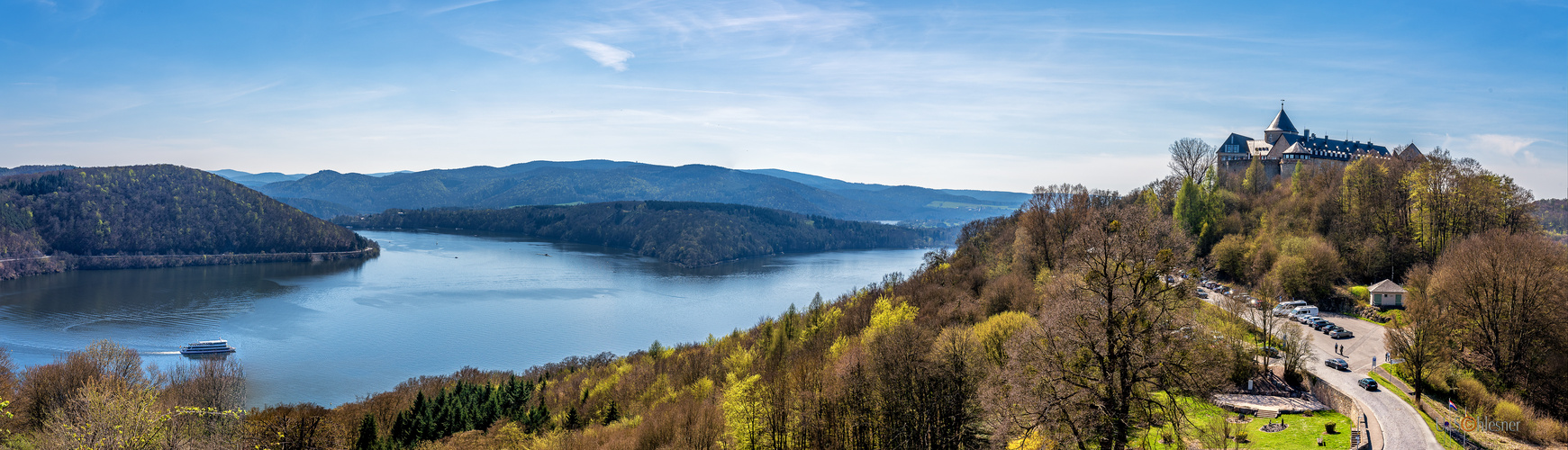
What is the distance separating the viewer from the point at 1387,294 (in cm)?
3284

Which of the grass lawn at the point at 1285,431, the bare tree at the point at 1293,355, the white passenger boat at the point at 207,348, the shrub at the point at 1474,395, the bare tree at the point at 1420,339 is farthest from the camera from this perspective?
the white passenger boat at the point at 207,348

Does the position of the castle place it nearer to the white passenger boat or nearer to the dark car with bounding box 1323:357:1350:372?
the dark car with bounding box 1323:357:1350:372

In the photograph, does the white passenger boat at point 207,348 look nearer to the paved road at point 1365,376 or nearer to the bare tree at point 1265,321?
the bare tree at point 1265,321

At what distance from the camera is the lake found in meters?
55.0

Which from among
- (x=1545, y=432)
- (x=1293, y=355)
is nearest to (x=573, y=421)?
(x=1293, y=355)

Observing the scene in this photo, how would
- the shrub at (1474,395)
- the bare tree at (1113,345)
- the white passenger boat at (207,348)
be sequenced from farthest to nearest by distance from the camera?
the white passenger boat at (207,348), the shrub at (1474,395), the bare tree at (1113,345)

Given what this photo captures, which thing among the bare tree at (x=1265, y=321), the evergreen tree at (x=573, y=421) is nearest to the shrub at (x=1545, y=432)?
the bare tree at (x=1265, y=321)

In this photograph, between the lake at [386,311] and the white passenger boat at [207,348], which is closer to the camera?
the white passenger boat at [207,348]

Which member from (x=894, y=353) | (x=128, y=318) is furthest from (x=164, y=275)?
(x=894, y=353)

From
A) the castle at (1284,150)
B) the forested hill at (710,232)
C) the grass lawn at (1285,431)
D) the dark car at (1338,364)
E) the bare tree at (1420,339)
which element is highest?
the castle at (1284,150)

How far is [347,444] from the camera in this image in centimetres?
2852

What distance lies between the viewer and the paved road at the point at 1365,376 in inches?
760

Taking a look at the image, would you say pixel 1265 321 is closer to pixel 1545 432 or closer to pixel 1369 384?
pixel 1369 384

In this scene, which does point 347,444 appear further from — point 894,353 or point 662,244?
point 662,244
